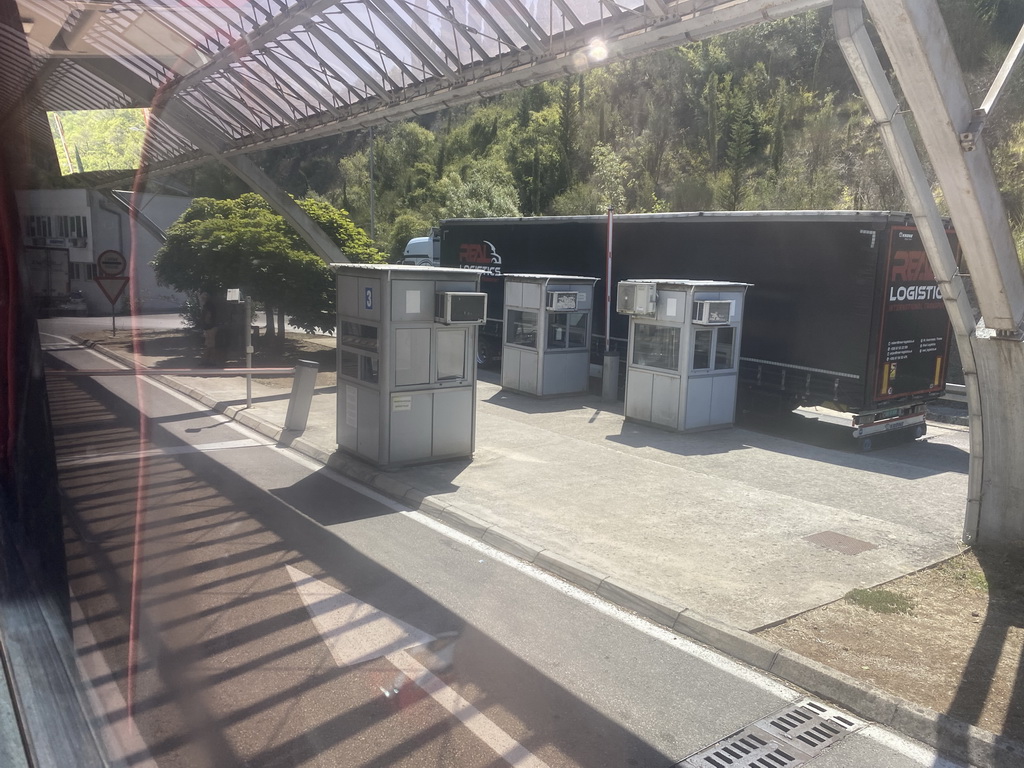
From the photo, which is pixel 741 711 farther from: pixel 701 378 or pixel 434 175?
pixel 434 175

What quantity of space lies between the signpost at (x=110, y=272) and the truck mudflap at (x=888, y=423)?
11.1 meters

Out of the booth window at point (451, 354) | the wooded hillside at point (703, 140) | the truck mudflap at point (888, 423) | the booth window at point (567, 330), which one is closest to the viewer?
the booth window at point (451, 354)

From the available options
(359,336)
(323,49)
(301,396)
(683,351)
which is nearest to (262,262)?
(323,49)

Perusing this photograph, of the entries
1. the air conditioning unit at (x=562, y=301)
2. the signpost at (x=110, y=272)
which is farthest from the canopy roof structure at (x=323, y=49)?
the air conditioning unit at (x=562, y=301)

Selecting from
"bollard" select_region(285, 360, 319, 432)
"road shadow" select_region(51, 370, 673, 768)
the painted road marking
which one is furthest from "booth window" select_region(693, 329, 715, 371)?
the painted road marking

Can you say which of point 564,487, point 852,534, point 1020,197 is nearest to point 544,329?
point 564,487

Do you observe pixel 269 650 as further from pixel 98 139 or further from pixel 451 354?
pixel 98 139

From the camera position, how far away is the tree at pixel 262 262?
19766 mm

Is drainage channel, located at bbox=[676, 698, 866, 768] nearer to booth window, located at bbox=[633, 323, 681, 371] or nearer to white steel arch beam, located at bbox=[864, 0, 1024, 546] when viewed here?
white steel arch beam, located at bbox=[864, 0, 1024, 546]

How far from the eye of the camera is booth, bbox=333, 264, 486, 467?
32.0 feet

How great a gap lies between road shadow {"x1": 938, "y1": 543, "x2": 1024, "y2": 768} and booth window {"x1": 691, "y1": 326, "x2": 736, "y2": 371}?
19.6 ft

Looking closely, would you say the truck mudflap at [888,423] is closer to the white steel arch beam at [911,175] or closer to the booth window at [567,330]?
the white steel arch beam at [911,175]

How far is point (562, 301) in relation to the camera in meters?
15.4

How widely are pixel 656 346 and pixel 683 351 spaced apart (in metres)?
0.70
